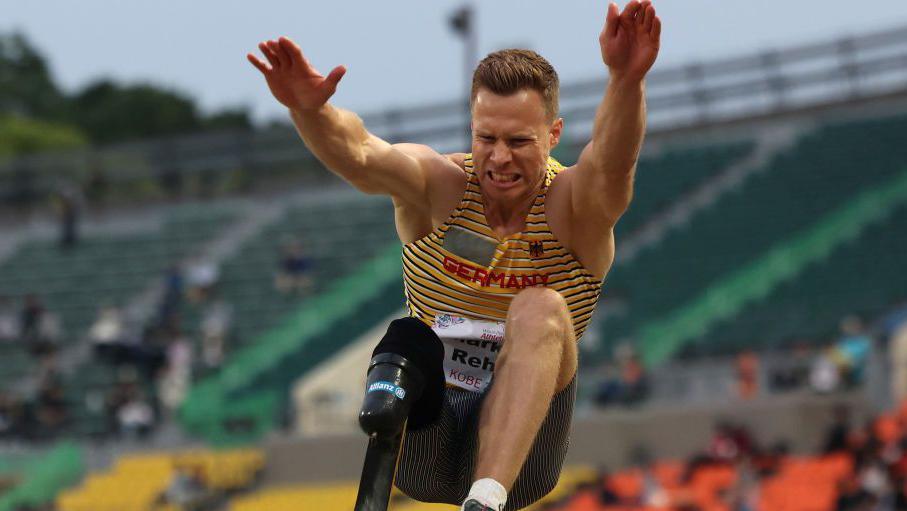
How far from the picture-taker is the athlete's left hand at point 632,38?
449 centimetres

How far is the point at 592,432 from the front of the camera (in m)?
16.1

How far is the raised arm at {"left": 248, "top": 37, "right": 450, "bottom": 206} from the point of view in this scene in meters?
4.58

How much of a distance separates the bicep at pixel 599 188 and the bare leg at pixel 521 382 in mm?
308

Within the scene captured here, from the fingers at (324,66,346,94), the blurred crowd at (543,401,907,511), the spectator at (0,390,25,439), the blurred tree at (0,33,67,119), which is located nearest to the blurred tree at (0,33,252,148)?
the blurred tree at (0,33,67,119)

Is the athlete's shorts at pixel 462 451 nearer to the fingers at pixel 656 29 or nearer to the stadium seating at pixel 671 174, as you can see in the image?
the fingers at pixel 656 29

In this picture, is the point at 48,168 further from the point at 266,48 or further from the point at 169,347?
the point at 266,48

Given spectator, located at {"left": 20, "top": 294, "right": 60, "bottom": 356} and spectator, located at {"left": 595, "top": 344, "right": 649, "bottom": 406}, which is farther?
spectator, located at {"left": 20, "top": 294, "right": 60, "bottom": 356}

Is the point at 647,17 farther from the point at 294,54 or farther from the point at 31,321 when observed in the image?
the point at 31,321

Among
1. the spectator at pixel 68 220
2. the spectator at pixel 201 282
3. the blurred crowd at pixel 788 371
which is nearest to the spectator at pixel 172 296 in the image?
the spectator at pixel 201 282

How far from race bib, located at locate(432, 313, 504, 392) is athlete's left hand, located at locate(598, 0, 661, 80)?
1.00 metres

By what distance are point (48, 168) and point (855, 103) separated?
1607cm

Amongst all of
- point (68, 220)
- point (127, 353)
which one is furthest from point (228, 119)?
point (127, 353)

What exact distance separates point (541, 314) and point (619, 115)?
66 cm

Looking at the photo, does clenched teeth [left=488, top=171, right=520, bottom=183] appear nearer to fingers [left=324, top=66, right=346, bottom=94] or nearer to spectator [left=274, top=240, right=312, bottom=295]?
fingers [left=324, top=66, right=346, bottom=94]
